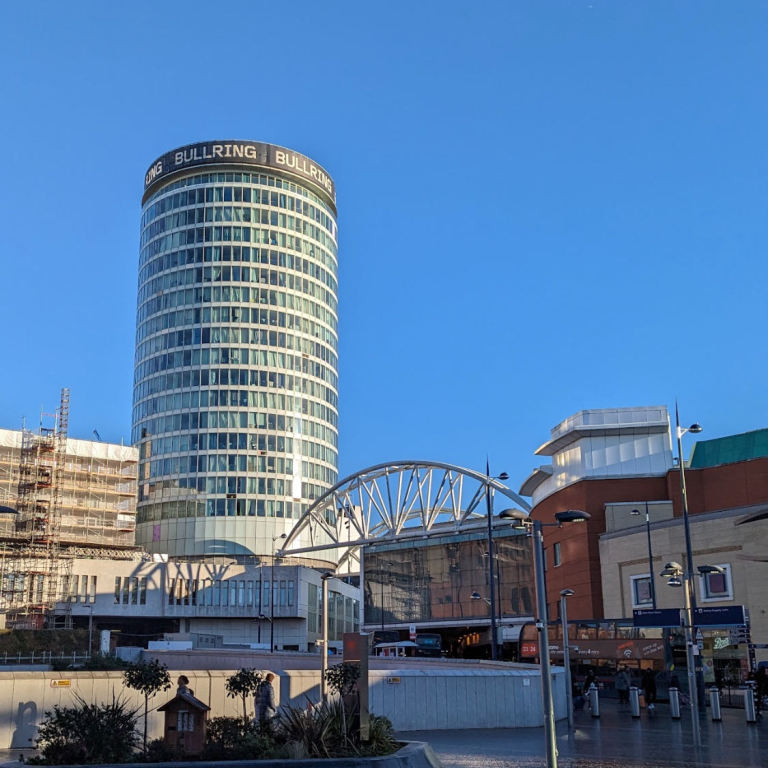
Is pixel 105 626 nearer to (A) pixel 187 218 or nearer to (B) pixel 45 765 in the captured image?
(A) pixel 187 218

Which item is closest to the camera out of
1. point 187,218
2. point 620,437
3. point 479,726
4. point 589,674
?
point 479,726

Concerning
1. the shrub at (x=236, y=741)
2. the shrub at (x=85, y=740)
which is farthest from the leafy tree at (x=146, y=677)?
the shrub at (x=85, y=740)

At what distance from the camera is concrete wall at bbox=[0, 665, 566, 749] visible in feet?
83.0

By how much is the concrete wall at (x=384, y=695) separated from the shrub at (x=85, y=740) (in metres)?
6.72

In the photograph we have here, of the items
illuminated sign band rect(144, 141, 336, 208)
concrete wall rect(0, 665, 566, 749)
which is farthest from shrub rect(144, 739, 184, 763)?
illuminated sign band rect(144, 141, 336, 208)

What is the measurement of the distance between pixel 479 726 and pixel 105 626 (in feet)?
291

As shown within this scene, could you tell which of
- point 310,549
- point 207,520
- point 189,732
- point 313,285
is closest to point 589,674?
point 189,732

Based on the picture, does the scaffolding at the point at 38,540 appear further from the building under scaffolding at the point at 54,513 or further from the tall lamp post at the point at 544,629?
the tall lamp post at the point at 544,629

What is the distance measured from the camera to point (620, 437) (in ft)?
252

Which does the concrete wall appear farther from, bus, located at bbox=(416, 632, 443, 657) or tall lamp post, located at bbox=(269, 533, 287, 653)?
tall lamp post, located at bbox=(269, 533, 287, 653)

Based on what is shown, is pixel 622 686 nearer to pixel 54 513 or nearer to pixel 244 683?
pixel 244 683

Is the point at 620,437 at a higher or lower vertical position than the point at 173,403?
lower

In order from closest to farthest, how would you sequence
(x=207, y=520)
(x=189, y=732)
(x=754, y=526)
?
(x=189, y=732) → (x=754, y=526) → (x=207, y=520)

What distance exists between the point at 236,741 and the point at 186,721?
122cm
